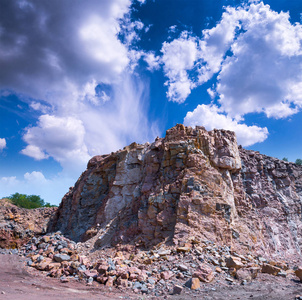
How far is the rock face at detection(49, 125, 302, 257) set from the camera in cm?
1199

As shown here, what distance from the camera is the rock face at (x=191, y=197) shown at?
39.3 ft

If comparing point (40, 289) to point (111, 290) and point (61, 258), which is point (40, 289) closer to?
point (111, 290)

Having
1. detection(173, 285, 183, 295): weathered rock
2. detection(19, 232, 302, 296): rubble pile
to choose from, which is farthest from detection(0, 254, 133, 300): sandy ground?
detection(173, 285, 183, 295): weathered rock

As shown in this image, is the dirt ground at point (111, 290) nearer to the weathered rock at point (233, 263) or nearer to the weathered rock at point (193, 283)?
the weathered rock at point (193, 283)

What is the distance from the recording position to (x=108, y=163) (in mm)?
20156

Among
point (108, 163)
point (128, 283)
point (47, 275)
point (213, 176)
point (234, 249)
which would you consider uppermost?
point (108, 163)

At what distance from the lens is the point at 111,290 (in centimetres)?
718

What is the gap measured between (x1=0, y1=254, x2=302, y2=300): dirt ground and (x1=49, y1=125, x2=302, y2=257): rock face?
3149mm

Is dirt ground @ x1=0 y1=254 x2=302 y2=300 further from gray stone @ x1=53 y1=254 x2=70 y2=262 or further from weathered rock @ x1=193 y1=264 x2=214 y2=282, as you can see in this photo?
gray stone @ x1=53 y1=254 x2=70 y2=262

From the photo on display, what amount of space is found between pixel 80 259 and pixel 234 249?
298 inches

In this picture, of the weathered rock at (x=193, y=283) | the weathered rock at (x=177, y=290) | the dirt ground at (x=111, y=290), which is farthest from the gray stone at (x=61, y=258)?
the weathered rock at (x=193, y=283)

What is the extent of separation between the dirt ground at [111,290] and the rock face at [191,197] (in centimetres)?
315

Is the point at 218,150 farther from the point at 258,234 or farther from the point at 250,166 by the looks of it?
the point at 258,234

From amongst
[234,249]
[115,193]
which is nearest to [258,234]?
[234,249]
